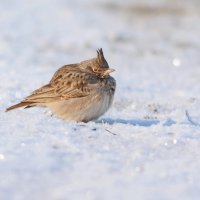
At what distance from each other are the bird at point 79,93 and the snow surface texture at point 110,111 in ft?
0.54

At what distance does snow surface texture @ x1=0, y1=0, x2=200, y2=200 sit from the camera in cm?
682

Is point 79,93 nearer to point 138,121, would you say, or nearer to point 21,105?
point 21,105

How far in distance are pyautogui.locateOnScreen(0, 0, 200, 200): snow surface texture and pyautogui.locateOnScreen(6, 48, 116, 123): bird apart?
0.16 meters

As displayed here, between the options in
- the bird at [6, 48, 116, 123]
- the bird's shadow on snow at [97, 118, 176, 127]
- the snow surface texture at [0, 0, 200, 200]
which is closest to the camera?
the snow surface texture at [0, 0, 200, 200]

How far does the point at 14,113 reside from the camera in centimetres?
952

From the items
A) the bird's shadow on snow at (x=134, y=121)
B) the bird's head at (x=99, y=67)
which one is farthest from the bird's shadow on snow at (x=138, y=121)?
the bird's head at (x=99, y=67)

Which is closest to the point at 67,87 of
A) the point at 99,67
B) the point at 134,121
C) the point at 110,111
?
the point at 99,67

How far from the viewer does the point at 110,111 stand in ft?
34.7

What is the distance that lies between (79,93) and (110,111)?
1404 mm

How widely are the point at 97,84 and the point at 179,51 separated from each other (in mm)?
8713

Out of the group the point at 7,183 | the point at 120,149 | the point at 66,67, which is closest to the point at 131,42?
the point at 66,67

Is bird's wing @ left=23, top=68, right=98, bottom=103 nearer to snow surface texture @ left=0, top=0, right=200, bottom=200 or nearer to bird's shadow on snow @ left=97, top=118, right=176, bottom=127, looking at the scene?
snow surface texture @ left=0, top=0, right=200, bottom=200

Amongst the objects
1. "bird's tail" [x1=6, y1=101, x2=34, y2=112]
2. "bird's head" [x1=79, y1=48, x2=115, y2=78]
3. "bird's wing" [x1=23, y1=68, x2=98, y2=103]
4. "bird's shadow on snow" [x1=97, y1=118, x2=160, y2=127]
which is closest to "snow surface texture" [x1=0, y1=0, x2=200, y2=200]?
"bird's shadow on snow" [x1=97, y1=118, x2=160, y2=127]

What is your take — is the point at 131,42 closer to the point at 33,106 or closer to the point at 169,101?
the point at 169,101
